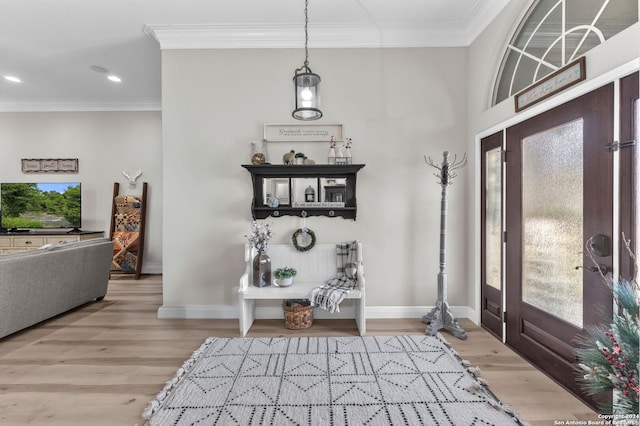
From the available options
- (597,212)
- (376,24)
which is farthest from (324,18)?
(597,212)

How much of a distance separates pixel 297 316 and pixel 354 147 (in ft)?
5.96

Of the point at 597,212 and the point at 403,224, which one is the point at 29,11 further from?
the point at 597,212

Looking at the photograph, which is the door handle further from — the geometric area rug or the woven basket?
the woven basket

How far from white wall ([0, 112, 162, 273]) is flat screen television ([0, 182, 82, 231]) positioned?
0.15 m

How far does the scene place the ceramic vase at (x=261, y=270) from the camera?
3.03 meters

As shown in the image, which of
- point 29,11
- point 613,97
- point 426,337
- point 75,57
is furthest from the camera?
point 75,57

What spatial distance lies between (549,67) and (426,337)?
2.33 m

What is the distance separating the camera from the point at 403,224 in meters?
3.32

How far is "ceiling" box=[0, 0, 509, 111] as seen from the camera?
292 centimetres

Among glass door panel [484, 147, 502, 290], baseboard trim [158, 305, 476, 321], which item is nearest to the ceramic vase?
baseboard trim [158, 305, 476, 321]

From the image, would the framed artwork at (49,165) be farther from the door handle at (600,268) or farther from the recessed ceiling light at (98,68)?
the door handle at (600,268)

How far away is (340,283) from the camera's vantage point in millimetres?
3094

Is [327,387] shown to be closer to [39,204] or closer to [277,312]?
[277,312]

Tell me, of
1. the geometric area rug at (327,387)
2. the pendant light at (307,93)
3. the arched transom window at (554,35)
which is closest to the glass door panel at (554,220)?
the arched transom window at (554,35)
